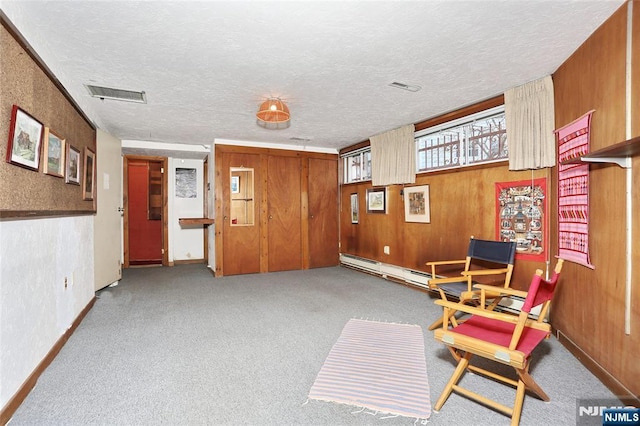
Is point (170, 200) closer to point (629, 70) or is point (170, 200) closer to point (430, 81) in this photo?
point (430, 81)

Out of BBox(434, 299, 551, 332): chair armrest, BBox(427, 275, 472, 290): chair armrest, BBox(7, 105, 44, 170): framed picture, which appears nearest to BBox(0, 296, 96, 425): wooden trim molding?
BBox(7, 105, 44, 170): framed picture

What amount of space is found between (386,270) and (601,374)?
3.40 metres

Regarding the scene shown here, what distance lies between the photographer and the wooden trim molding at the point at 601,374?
1.93 metres

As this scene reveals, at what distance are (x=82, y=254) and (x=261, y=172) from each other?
3.32 metres

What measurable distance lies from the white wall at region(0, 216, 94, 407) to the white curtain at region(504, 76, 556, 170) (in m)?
4.46

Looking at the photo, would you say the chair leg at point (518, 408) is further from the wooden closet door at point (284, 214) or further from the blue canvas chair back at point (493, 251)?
the wooden closet door at point (284, 214)

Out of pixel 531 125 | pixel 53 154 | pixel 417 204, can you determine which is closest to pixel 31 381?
pixel 53 154

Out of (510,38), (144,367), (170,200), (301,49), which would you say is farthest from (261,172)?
(510,38)

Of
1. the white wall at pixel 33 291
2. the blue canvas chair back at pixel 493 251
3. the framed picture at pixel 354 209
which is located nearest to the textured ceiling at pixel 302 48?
the white wall at pixel 33 291

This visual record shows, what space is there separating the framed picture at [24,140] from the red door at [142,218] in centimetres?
541

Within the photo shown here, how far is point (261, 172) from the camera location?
6152mm

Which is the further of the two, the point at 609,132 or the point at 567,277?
the point at 567,277

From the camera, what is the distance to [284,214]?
6383mm

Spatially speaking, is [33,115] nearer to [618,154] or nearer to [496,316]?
[496,316]
